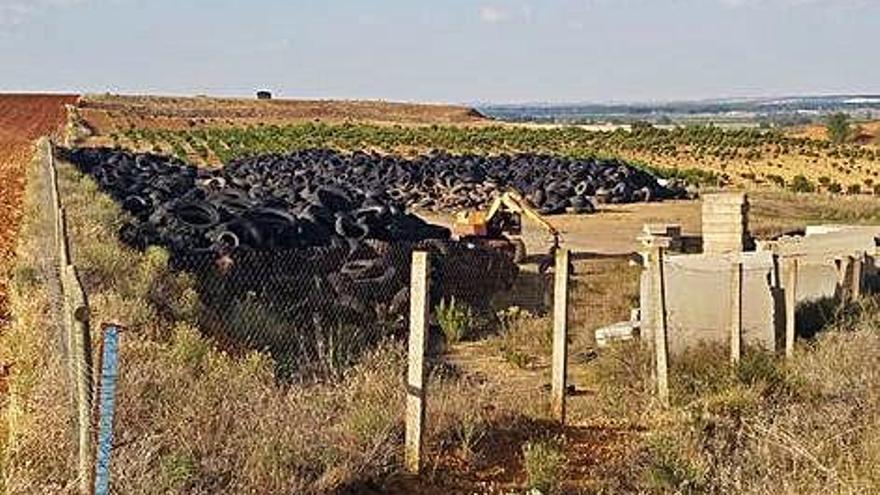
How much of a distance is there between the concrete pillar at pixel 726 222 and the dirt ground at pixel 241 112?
73615mm

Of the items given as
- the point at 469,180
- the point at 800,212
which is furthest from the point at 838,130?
the point at 800,212

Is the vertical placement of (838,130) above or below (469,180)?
above

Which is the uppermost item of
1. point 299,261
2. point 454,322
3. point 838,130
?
point 299,261

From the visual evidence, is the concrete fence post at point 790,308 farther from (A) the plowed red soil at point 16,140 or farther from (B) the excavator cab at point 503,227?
(B) the excavator cab at point 503,227

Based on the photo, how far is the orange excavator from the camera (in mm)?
21828

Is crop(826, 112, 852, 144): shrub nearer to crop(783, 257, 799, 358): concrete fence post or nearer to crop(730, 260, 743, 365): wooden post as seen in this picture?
crop(783, 257, 799, 358): concrete fence post

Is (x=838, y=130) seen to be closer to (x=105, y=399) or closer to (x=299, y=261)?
(x=299, y=261)

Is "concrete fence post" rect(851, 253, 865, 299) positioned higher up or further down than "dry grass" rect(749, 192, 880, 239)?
higher up

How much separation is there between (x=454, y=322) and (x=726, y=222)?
173 inches

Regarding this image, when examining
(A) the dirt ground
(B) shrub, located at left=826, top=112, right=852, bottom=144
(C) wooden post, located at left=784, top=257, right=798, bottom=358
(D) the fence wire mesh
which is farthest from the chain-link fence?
(B) shrub, located at left=826, top=112, right=852, bottom=144

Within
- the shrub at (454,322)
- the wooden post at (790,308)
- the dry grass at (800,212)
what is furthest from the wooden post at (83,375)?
the dry grass at (800,212)

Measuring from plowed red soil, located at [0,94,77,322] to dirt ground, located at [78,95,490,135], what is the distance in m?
3.24

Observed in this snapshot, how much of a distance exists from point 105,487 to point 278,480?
1.97 m

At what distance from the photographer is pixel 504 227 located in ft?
82.2
